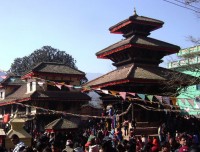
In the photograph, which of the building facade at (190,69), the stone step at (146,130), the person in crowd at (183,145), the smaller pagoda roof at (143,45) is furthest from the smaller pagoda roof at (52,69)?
the person in crowd at (183,145)

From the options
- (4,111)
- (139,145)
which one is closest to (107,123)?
(139,145)

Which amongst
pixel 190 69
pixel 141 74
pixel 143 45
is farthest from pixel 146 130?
pixel 143 45

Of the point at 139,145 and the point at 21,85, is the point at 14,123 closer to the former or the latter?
the point at 139,145

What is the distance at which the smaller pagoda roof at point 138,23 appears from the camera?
Answer: 24.0 meters

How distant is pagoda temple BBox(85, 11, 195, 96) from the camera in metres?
20.5

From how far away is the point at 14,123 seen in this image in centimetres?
1052

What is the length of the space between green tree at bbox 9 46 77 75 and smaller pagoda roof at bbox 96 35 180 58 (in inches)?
1534

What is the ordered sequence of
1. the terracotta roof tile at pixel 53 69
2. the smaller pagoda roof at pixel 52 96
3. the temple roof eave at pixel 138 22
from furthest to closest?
the terracotta roof tile at pixel 53 69 → the smaller pagoda roof at pixel 52 96 → the temple roof eave at pixel 138 22

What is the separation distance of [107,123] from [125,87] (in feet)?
14.3

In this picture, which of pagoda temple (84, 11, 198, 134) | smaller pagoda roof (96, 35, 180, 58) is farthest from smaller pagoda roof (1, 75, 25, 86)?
smaller pagoda roof (96, 35, 180, 58)

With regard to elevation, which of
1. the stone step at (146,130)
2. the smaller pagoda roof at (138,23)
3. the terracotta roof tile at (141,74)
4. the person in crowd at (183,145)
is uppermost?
the smaller pagoda roof at (138,23)

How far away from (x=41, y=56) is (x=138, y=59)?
42.2 m

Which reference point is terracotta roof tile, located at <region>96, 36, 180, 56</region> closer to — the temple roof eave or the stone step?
the temple roof eave

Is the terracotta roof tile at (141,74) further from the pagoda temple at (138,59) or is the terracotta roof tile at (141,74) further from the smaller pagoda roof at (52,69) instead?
the smaller pagoda roof at (52,69)
